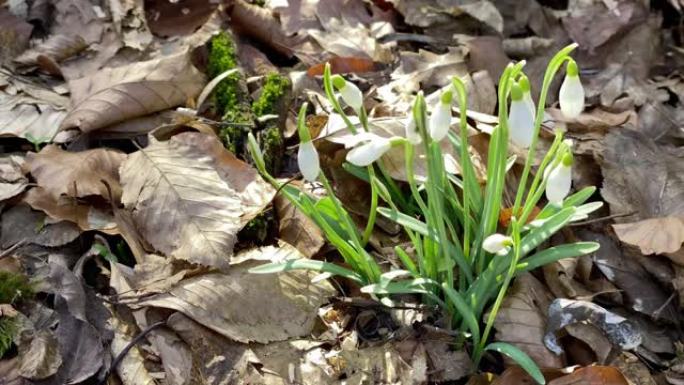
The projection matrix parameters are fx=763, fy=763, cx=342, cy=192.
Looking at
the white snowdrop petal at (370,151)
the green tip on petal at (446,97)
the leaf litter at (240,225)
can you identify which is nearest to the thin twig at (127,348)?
the leaf litter at (240,225)

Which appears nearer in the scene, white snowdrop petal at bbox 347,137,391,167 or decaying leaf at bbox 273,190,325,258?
white snowdrop petal at bbox 347,137,391,167

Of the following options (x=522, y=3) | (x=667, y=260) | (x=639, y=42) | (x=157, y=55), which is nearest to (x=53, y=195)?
(x=157, y=55)

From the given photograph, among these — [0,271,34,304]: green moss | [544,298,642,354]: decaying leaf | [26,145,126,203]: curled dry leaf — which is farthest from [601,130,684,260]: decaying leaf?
[0,271,34,304]: green moss

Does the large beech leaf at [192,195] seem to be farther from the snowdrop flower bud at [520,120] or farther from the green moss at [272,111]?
the snowdrop flower bud at [520,120]

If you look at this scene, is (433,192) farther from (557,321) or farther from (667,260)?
(667,260)

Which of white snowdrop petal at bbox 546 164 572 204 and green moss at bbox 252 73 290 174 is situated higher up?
white snowdrop petal at bbox 546 164 572 204

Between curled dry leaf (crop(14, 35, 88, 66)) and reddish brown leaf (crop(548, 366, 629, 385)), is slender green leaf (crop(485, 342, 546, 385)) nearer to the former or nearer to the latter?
reddish brown leaf (crop(548, 366, 629, 385))

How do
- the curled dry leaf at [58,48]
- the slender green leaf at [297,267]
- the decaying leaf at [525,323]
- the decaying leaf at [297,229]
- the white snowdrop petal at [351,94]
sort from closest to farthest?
the white snowdrop petal at [351,94], the slender green leaf at [297,267], the decaying leaf at [525,323], the decaying leaf at [297,229], the curled dry leaf at [58,48]
